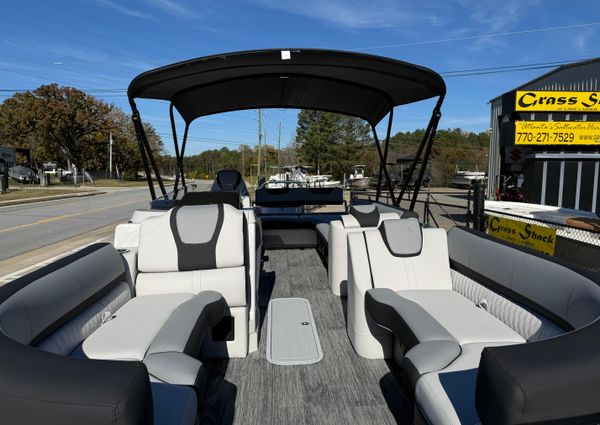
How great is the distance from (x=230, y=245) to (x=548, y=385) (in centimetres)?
219

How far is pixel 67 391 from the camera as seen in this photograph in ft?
3.71

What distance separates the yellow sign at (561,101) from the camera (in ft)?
44.9

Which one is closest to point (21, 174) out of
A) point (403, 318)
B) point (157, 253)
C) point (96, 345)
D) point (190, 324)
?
point (157, 253)

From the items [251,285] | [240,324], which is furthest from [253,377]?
[251,285]

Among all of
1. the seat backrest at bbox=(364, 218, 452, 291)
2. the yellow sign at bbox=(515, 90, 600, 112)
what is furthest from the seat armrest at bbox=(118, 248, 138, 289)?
the yellow sign at bbox=(515, 90, 600, 112)

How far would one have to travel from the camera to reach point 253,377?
271cm

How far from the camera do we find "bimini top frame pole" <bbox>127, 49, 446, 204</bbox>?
391 cm

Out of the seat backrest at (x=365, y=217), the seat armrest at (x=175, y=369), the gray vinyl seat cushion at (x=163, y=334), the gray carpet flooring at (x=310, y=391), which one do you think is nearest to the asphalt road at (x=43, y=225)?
the gray vinyl seat cushion at (x=163, y=334)

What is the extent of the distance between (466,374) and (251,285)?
1796mm

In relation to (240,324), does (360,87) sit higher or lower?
higher

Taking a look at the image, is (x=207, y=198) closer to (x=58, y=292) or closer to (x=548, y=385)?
(x=58, y=292)

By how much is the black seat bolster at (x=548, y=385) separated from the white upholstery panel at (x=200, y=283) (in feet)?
6.24

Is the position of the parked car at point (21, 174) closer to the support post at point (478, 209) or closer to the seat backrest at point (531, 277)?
the support post at point (478, 209)

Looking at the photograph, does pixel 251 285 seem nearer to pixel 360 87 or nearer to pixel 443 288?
pixel 443 288
